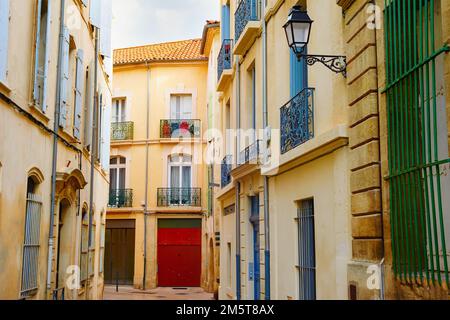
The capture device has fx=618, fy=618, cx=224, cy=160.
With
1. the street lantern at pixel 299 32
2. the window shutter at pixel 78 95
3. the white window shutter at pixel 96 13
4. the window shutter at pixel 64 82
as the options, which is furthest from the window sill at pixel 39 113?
the white window shutter at pixel 96 13

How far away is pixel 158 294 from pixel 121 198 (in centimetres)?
583

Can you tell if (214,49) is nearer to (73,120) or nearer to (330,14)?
(73,120)

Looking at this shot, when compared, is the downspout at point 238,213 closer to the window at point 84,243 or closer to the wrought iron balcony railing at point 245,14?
the wrought iron balcony railing at point 245,14

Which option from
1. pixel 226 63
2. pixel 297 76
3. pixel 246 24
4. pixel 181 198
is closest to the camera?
pixel 297 76

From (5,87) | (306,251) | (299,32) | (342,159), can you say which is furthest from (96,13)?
(342,159)

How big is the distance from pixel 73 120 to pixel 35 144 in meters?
3.12

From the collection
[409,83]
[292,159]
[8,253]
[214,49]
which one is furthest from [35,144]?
[214,49]

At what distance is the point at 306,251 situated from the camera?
31.1 feet

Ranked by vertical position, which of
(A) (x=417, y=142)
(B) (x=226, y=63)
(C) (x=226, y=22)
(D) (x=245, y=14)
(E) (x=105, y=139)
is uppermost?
(C) (x=226, y=22)

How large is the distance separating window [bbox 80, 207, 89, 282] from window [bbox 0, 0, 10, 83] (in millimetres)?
7020

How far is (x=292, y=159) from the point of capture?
9.67 meters

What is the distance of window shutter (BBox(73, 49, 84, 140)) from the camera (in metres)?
13.5

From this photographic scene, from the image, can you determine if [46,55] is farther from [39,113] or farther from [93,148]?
[93,148]

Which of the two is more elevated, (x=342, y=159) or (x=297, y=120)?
(x=297, y=120)
